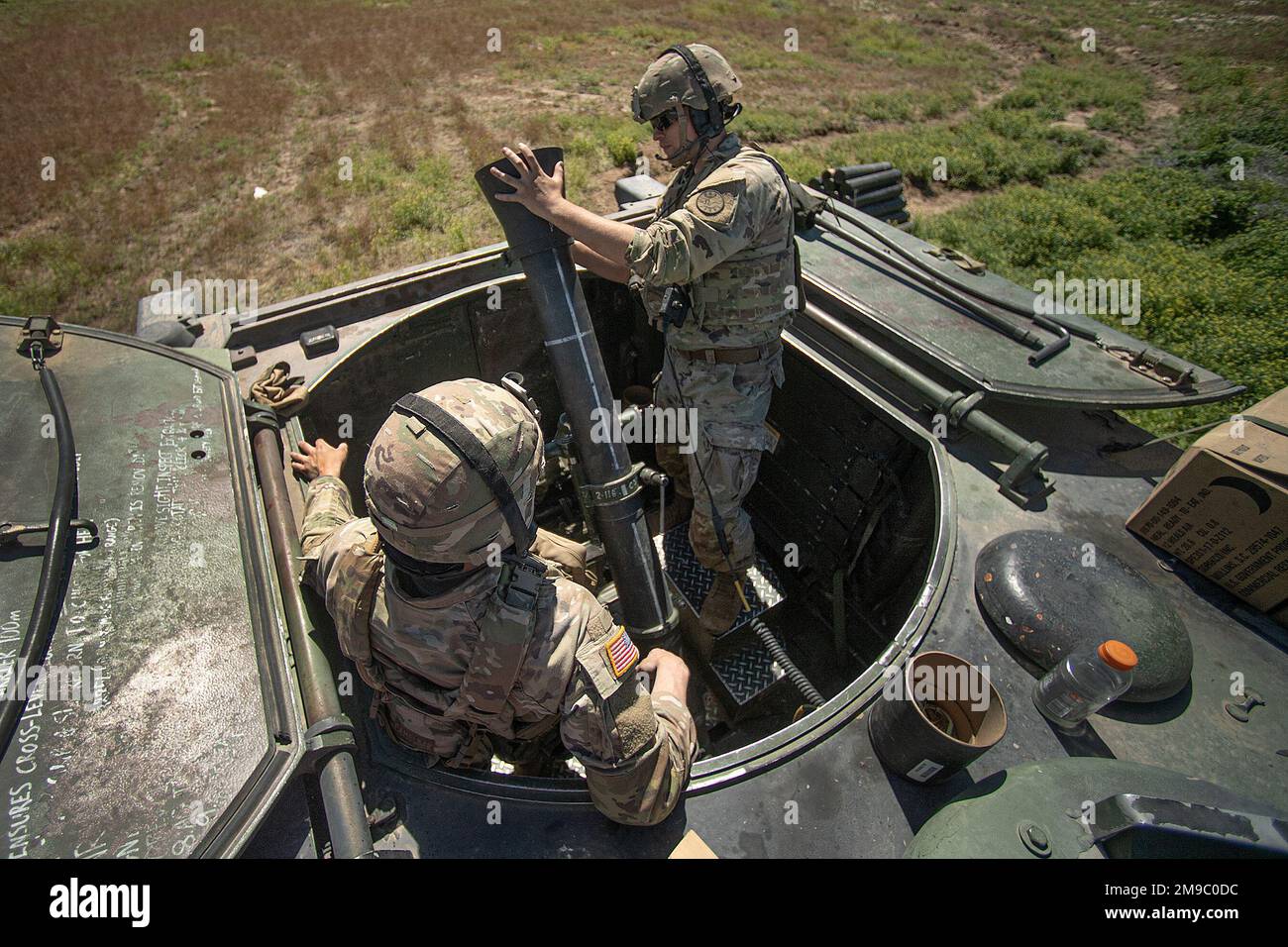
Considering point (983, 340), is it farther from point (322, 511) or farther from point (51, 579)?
point (51, 579)

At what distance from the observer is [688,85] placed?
307 centimetres

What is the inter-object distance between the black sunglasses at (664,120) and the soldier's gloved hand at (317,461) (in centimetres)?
212

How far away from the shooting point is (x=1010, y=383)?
3.17 meters

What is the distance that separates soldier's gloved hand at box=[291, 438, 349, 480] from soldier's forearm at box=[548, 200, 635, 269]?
1.37 meters

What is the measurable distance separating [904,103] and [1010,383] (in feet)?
49.9

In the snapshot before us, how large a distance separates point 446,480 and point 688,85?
234 cm

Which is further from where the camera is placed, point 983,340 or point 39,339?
point 983,340

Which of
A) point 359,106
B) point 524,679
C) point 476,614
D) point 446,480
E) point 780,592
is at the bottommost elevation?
point 780,592

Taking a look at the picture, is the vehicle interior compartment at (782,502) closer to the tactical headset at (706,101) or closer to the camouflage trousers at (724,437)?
the camouflage trousers at (724,437)

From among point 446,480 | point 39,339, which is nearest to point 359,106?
point 39,339

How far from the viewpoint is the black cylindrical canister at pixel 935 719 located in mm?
1904
